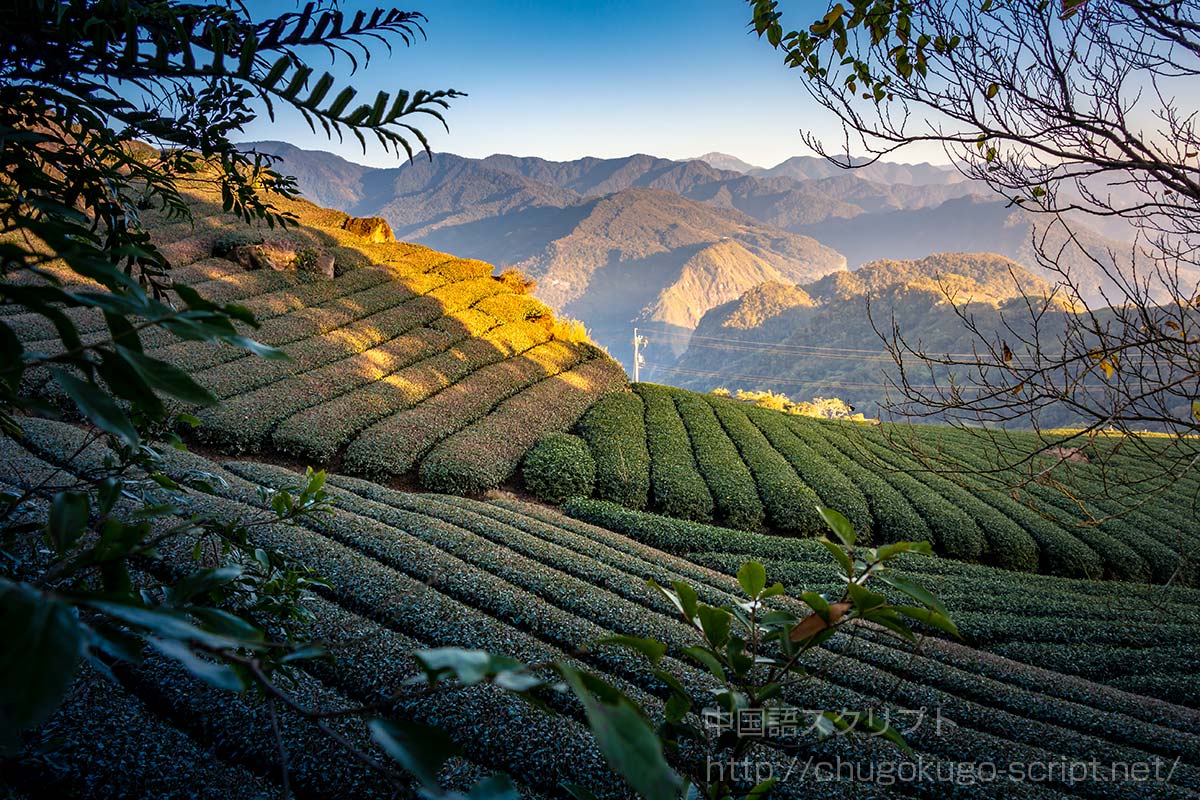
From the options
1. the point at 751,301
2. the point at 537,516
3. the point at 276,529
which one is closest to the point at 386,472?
the point at 537,516

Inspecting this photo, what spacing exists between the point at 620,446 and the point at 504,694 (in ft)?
26.3

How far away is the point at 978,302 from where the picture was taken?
64.3m

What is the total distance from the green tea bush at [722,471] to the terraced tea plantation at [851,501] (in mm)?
22

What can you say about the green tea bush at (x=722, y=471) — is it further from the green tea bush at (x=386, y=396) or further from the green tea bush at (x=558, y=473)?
the green tea bush at (x=386, y=396)

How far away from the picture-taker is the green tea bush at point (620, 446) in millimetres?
9867

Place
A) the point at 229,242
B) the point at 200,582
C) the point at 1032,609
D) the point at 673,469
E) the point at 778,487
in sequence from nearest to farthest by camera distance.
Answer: the point at 200,582 < the point at 1032,609 < the point at 778,487 < the point at 673,469 < the point at 229,242

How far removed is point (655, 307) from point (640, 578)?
448ft

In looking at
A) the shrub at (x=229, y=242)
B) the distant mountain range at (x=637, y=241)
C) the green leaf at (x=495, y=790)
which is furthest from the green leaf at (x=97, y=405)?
the distant mountain range at (x=637, y=241)

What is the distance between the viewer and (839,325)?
276 ft

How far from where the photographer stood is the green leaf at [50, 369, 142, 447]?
0.62 metres

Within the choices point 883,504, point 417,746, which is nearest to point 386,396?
point 883,504

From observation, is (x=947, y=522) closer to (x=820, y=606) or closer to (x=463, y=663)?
(x=820, y=606)

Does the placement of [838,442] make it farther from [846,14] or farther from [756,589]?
[756,589]

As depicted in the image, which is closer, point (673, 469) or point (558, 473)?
point (558, 473)
